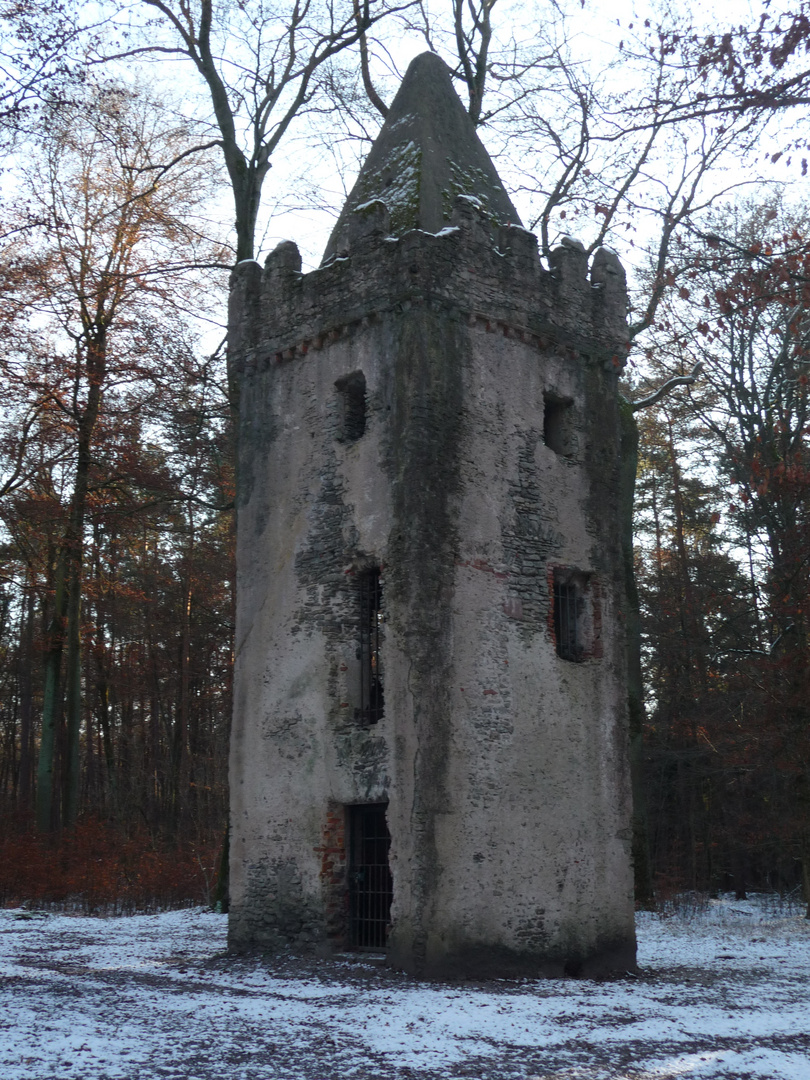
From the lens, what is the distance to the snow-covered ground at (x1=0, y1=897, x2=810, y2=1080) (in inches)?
293

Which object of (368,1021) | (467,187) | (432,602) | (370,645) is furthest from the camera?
(467,187)

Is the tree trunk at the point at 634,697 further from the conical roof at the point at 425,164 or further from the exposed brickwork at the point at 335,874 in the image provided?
the exposed brickwork at the point at 335,874

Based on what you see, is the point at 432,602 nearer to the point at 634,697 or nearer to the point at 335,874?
the point at 335,874

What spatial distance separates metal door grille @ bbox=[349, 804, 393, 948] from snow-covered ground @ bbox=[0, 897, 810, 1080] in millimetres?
527

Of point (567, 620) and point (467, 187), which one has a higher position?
point (467, 187)

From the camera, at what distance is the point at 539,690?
12445 mm

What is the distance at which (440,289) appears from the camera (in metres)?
12.7

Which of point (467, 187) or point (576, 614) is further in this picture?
point (467, 187)

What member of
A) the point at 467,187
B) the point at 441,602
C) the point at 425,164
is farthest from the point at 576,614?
the point at 425,164

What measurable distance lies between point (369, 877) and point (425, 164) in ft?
29.3

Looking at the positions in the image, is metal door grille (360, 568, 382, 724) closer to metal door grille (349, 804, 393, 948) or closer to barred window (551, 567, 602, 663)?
metal door grille (349, 804, 393, 948)

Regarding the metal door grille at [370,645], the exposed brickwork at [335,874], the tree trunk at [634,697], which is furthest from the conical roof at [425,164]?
Result: the exposed brickwork at [335,874]

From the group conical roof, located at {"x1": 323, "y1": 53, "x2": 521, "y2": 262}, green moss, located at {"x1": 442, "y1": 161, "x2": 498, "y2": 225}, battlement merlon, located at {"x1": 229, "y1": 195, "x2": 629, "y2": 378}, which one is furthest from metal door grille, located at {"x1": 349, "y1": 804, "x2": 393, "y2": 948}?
green moss, located at {"x1": 442, "y1": 161, "x2": 498, "y2": 225}

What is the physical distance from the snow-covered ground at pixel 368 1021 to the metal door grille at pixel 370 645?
279cm
